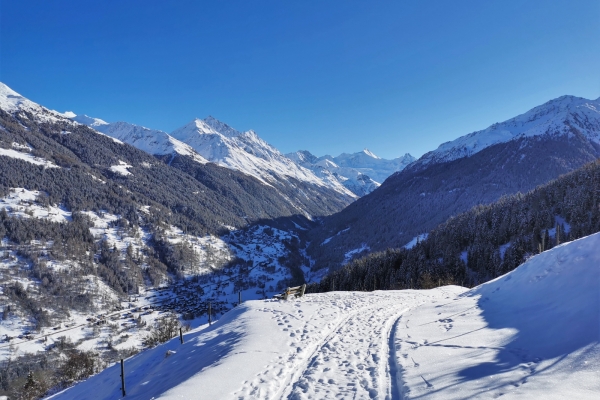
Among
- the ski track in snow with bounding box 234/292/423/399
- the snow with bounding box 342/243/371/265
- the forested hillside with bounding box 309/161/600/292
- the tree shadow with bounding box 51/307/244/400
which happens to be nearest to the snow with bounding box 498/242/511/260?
the forested hillside with bounding box 309/161/600/292

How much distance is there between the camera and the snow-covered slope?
27.3 feet

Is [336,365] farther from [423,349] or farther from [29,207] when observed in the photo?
[29,207]

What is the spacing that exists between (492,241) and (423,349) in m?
72.0

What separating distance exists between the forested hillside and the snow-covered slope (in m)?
43.4

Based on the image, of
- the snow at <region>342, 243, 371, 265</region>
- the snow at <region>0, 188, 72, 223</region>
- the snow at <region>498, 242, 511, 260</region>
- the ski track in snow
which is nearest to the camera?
the ski track in snow

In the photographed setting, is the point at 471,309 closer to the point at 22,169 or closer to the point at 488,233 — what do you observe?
the point at 488,233

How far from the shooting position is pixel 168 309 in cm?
12694

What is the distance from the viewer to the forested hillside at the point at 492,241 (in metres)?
61.8

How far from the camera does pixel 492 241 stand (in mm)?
71062

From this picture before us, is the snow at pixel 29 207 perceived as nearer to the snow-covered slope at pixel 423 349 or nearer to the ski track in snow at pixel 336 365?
the snow-covered slope at pixel 423 349

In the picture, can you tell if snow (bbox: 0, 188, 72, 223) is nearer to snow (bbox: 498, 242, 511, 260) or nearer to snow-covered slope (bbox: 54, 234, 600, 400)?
snow-covered slope (bbox: 54, 234, 600, 400)

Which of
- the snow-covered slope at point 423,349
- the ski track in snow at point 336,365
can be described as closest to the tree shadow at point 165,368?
the snow-covered slope at point 423,349

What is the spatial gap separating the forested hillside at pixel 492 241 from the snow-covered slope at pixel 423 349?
4342cm

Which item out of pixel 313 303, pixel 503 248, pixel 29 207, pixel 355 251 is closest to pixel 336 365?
pixel 313 303
